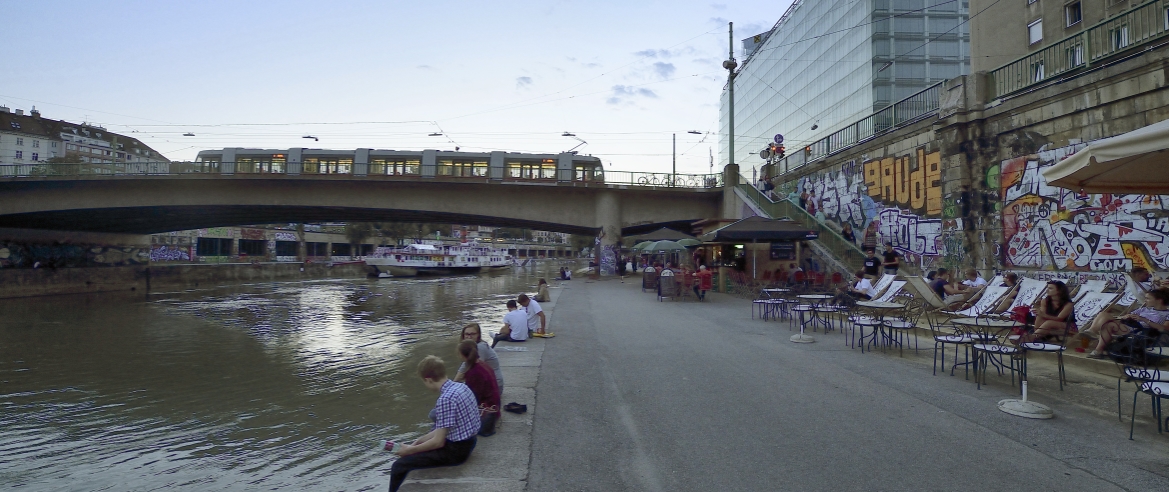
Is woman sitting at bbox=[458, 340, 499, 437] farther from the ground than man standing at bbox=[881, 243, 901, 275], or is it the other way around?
man standing at bbox=[881, 243, 901, 275]

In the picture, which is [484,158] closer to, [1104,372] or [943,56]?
[1104,372]

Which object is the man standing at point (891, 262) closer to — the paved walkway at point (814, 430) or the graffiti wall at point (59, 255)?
the paved walkway at point (814, 430)

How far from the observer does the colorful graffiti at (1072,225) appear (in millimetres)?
10789

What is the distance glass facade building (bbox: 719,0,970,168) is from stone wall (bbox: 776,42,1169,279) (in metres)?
20.0

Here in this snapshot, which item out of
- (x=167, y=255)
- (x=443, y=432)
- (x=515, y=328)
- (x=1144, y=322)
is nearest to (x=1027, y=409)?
(x=1144, y=322)

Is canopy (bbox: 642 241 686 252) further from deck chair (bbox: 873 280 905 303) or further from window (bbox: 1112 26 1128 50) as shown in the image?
window (bbox: 1112 26 1128 50)

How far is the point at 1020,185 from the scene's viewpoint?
13797 millimetres

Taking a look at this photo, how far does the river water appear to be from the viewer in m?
6.15

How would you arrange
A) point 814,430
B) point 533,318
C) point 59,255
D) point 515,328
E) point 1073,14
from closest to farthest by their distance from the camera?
1. point 814,430
2. point 515,328
3. point 533,318
4. point 1073,14
5. point 59,255

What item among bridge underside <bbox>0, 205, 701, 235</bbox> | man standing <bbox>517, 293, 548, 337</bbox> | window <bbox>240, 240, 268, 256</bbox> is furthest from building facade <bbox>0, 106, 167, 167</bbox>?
man standing <bbox>517, 293, 548, 337</bbox>

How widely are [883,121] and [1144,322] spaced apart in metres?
15.1

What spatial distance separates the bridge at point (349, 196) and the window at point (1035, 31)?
1396 centimetres

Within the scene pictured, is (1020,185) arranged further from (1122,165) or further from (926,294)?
(1122,165)

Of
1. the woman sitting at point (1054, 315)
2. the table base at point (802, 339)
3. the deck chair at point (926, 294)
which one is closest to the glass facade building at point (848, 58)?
the deck chair at point (926, 294)
